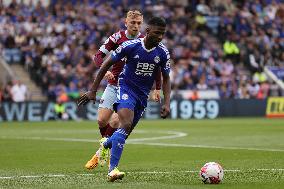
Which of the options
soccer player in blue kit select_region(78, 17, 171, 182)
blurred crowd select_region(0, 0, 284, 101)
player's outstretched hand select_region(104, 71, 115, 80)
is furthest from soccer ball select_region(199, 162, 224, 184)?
blurred crowd select_region(0, 0, 284, 101)

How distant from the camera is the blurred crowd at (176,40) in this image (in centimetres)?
3562

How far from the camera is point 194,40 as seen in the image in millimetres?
39844

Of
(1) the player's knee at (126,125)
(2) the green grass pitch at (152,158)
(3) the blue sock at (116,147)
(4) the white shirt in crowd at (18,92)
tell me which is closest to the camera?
(2) the green grass pitch at (152,158)

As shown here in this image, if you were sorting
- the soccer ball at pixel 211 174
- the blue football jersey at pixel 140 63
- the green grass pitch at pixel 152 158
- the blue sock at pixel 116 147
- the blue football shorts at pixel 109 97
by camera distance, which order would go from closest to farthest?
1. the soccer ball at pixel 211 174
2. the green grass pitch at pixel 152 158
3. the blue sock at pixel 116 147
4. the blue football jersey at pixel 140 63
5. the blue football shorts at pixel 109 97

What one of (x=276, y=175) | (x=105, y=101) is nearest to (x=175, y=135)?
(x=105, y=101)

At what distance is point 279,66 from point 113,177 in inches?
1241

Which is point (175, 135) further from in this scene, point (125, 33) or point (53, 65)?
point (53, 65)

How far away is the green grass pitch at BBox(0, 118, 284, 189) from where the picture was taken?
431 inches

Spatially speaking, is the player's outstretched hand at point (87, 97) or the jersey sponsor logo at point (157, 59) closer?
the player's outstretched hand at point (87, 97)

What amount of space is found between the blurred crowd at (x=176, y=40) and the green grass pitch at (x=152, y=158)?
34.9 feet

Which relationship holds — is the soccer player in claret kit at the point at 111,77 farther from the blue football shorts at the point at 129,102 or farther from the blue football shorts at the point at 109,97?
the blue football shorts at the point at 129,102

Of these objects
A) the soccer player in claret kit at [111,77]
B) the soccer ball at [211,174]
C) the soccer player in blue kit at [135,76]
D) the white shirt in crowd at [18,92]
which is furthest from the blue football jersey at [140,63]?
the white shirt in crowd at [18,92]

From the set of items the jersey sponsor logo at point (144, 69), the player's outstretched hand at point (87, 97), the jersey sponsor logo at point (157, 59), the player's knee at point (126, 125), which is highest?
the jersey sponsor logo at point (157, 59)

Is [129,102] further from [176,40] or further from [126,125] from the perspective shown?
[176,40]
